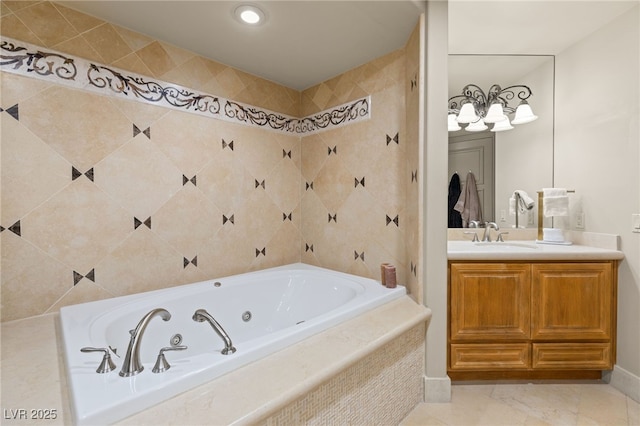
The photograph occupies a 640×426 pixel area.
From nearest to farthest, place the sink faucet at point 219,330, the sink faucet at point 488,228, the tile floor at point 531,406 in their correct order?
the sink faucet at point 219,330
the tile floor at point 531,406
the sink faucet at point 488,228

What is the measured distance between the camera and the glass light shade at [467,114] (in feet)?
7.73

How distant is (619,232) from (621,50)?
1.17 metres

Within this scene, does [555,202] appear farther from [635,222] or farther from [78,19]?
[78,19]

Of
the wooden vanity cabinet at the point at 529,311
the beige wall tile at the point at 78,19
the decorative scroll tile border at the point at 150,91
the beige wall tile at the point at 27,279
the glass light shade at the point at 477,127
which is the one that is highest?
the beige wall tile at the point at 78,19

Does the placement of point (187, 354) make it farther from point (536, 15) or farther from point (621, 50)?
point (621, 50)

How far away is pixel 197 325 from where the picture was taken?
177 centimetres

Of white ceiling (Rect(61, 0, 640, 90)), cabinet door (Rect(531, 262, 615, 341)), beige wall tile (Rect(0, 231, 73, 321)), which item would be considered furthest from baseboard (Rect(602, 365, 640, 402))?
beige wall tile (Rect(0, 231, 73, 321))

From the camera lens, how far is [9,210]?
140 centimetres

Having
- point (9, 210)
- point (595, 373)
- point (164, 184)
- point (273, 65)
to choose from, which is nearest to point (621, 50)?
point (595, 373)

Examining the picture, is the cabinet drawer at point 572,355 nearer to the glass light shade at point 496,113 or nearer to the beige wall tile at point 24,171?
the glass light shade at point 496,113

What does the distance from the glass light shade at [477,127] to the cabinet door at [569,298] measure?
45.8 inches

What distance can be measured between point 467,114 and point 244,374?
242cm

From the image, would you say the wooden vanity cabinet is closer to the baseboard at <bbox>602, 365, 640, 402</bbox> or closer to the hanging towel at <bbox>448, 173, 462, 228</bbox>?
the baseboard at <bbox>602, 365, 640, 402</bbox>

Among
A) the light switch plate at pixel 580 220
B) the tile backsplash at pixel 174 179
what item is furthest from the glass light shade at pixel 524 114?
the tile backsplash at pixel 174 179
